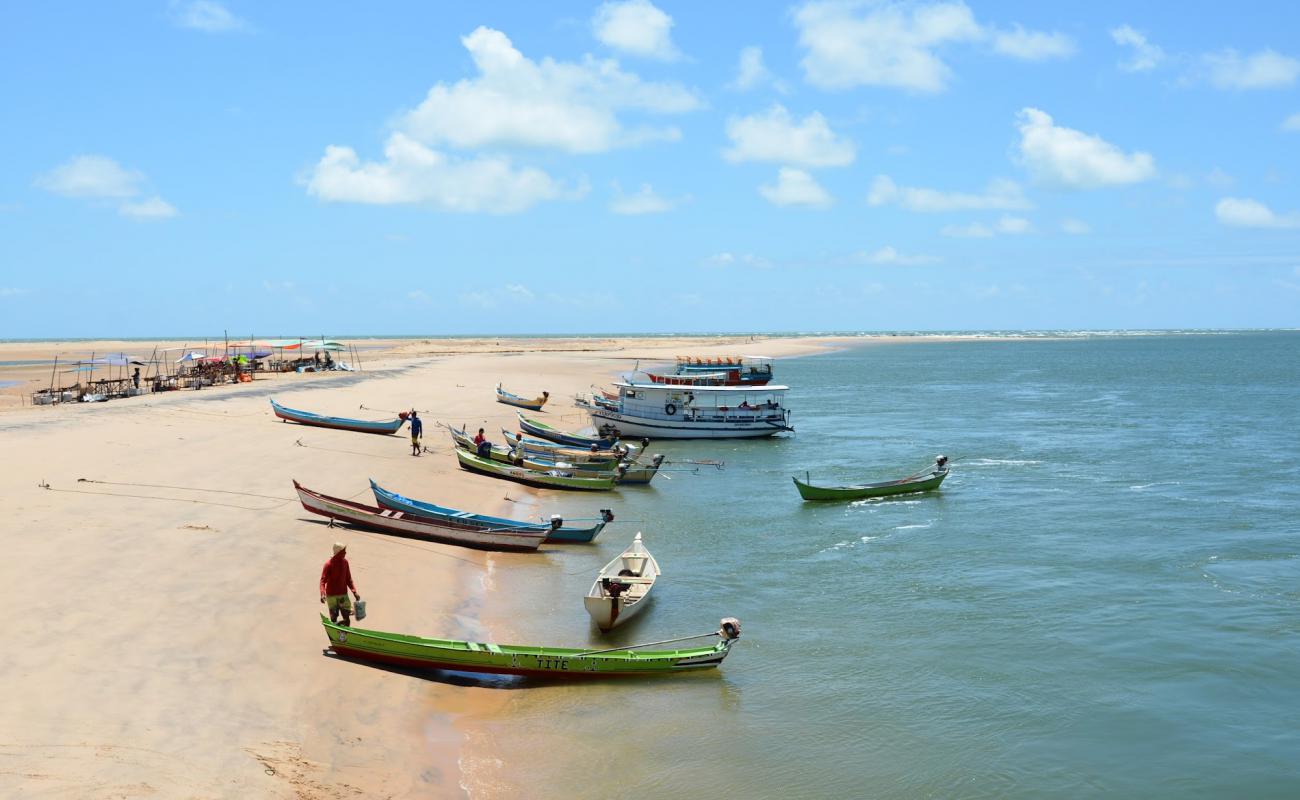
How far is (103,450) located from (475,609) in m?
14.7

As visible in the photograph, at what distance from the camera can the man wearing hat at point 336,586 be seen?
14.4 meters

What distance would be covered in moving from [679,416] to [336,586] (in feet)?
115

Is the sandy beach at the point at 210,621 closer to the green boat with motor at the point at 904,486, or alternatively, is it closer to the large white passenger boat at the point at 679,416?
the green boat with motor at the point at 904,486

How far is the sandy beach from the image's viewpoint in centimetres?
1045

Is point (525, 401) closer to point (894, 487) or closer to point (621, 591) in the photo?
point (894, 487)

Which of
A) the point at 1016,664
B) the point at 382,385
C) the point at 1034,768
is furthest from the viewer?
the point at 382,385

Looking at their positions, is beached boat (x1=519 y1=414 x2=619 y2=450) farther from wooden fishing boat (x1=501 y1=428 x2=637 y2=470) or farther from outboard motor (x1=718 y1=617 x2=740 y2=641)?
outboard motor (x1=718 y1=617 x2=740 y2=641)

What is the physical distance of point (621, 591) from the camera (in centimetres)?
1819

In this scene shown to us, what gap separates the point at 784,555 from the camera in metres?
24.3

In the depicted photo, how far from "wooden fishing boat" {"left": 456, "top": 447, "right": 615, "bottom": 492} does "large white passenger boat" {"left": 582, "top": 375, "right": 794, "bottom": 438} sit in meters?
15.1

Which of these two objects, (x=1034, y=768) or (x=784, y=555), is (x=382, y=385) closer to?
(x=784, y=555)

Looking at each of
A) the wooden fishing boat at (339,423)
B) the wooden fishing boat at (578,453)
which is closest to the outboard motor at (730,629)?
the wooden fishing boat at (578,453)

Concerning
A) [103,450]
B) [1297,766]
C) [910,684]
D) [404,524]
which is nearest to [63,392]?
[103,450]

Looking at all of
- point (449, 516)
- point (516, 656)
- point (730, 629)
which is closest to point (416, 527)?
point (449, 516)
